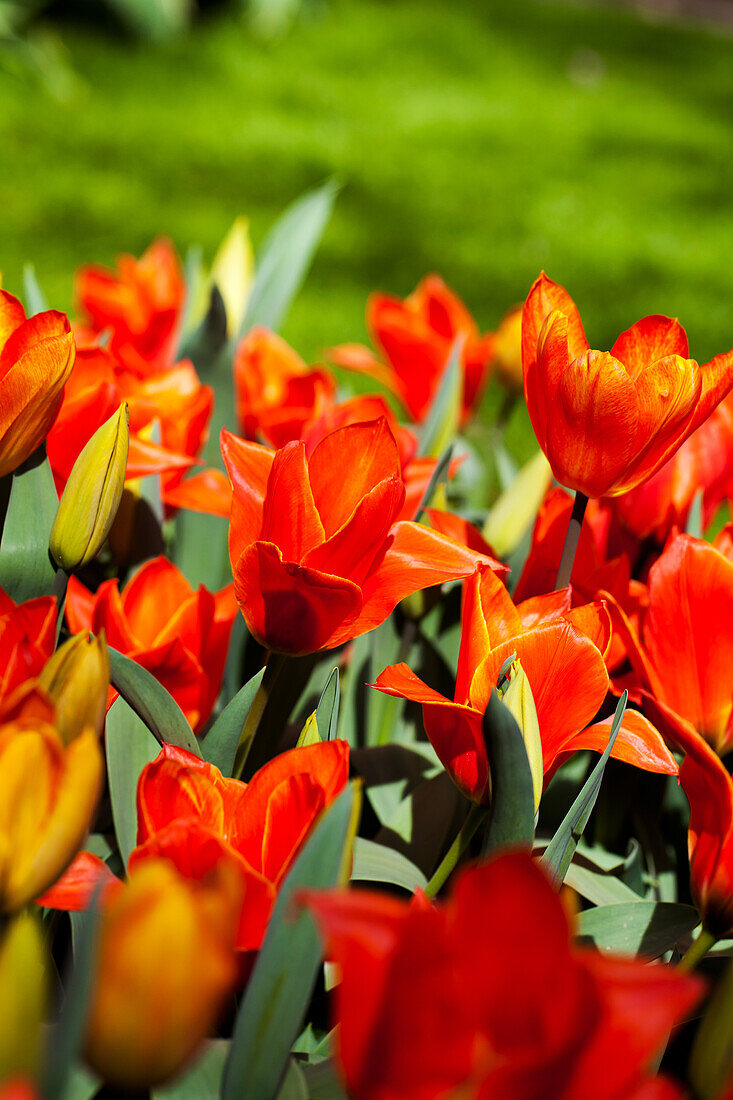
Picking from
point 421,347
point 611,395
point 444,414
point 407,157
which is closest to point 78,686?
point 611,395

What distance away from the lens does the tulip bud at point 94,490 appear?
542 mm

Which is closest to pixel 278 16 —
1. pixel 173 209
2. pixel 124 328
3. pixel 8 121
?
pixel 8 121

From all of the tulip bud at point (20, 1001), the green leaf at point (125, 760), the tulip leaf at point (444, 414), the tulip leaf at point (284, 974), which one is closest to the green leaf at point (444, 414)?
the tulip leaf at point (444, 414)

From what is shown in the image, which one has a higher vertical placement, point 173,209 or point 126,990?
point 126,990

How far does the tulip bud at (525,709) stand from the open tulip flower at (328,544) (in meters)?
0.07

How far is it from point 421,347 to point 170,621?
491 millimetres

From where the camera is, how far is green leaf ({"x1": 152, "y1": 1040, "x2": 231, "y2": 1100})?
1.42 feet

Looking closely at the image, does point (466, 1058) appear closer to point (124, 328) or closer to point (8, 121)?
point (124, 328)

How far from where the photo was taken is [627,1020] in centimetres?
34

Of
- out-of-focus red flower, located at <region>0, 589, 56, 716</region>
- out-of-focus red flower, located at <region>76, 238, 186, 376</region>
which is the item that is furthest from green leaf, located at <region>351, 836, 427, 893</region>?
out-of-focus red flower, located at <region>76, 238, 186, 376</region>

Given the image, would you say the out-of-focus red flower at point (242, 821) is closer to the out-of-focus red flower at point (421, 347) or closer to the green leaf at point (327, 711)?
the green leaf at point (327, 711)

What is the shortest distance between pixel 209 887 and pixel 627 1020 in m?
0.15

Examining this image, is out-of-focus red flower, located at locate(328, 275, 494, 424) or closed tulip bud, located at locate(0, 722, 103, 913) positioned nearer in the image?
closed tulip bud, located at locate(0, 722, 103, 913)

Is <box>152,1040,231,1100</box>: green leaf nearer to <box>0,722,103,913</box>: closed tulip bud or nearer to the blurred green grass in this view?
<box>0,722,103,913</box>: closed tulip bud
